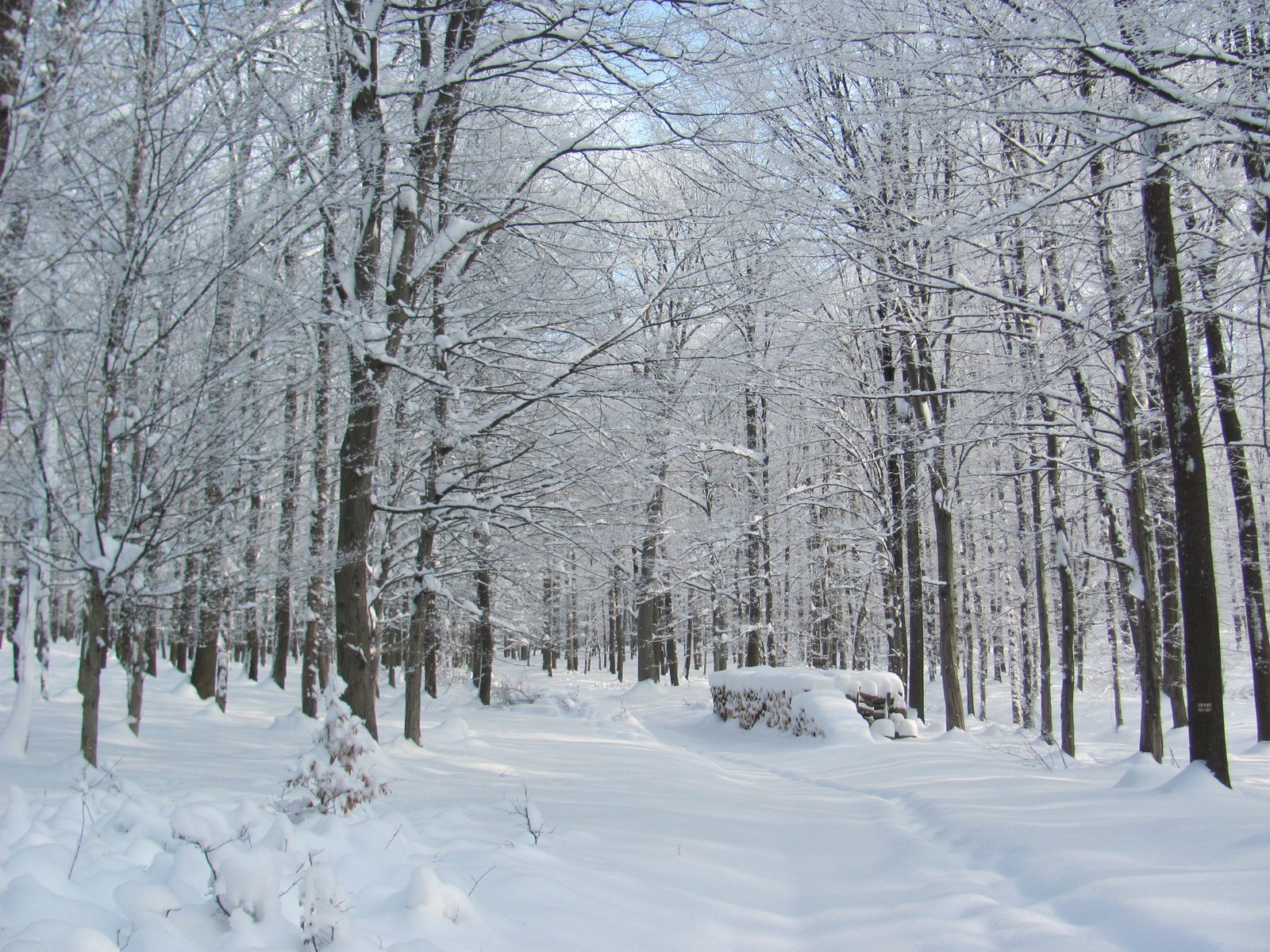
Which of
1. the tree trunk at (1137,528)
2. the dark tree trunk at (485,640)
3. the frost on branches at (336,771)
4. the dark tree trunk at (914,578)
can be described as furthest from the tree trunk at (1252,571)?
the dark tree trunk at (485,640)

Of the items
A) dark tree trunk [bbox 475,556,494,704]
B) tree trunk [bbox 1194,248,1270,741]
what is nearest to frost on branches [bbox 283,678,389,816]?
dark tree trunk [bbox 475,556,494,704]

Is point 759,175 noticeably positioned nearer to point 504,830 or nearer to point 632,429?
point 632,429

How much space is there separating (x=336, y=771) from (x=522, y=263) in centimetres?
723

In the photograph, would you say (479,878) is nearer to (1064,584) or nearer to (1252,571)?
(1252,571)

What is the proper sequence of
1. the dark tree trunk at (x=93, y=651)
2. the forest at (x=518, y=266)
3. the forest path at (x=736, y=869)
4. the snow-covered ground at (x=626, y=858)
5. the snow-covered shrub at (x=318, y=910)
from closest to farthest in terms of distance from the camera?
the snow-covered shrub at (x=318, y=910), the snow-covered ground at (x=626, y=858), the forest path at (x=736, y=869), the forest at (x=518, y=266), the dark tree trunk at (x=93, y=651)

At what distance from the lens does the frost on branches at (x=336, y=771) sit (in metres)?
4.80

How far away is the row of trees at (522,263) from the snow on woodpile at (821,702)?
45.2 inches

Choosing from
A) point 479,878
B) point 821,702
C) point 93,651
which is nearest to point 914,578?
point 821,702

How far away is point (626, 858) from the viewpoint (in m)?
4.43

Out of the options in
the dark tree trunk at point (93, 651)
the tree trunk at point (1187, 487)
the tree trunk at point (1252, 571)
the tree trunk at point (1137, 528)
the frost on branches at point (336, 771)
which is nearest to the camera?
the frost on branches at point (336, 771)

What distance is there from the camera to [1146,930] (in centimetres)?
319

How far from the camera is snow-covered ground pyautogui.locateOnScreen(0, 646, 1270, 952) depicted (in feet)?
8.45

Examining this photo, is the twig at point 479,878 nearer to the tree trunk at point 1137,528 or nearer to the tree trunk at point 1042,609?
the tree trunk at point 1137,528

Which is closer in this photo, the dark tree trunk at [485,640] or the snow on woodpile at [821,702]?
the snow on woodpile at [821,702]
